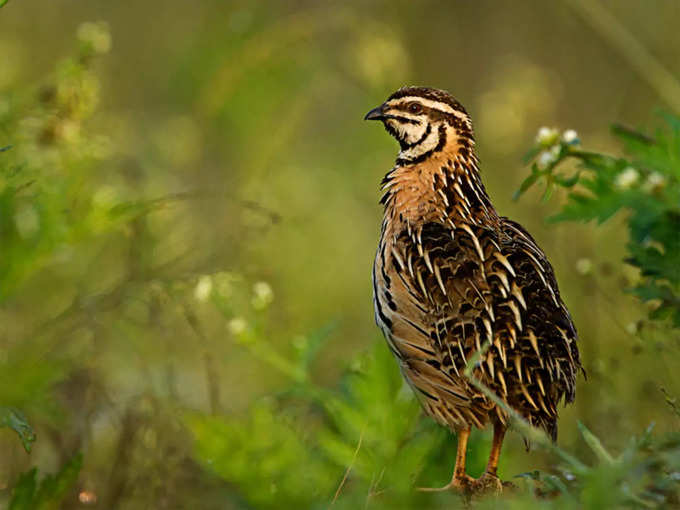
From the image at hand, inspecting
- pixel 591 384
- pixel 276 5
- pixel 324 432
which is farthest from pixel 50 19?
pixel 324 432

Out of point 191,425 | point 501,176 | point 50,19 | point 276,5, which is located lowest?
point 191,425

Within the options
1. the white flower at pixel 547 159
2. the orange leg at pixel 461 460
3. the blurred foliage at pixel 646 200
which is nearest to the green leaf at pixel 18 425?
the orange leg at pixel 461 460

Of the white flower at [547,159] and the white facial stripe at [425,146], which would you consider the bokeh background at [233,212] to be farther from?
the white flower at [547,159]

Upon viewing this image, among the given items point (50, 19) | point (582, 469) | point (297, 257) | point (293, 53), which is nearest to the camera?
point (582, 469)

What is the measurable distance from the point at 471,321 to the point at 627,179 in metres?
0.98

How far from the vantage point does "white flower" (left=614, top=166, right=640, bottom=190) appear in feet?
10.9

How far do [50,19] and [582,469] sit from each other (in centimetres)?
974

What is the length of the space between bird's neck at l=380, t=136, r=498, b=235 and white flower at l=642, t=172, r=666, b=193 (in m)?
1.35

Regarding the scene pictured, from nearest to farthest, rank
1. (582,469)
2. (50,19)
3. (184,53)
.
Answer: (582,469) < (184,53) < (50,19)

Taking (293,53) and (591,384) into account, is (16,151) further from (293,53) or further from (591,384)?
(293,53)

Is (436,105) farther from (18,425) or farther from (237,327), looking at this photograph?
(18,425)

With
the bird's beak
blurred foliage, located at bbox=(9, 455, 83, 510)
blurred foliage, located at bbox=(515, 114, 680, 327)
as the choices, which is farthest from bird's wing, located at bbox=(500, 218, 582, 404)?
blurred foliage, located at bbox=(9, 455, 83, 510)

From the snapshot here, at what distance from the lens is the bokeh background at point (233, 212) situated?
4.74 meters

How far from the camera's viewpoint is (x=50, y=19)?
443 inches
